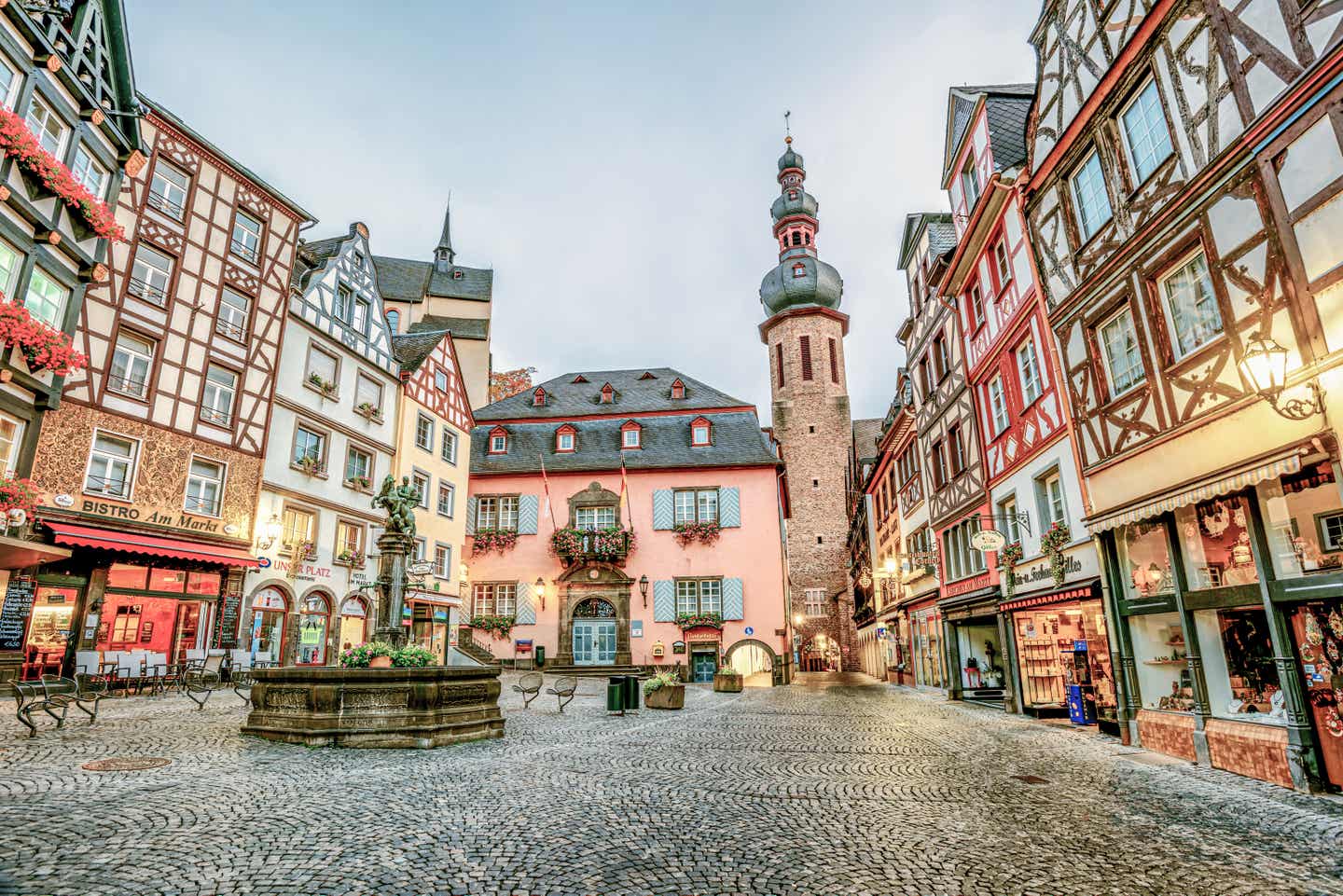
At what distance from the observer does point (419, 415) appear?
26438 mm

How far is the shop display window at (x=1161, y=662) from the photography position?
9703 millimetres

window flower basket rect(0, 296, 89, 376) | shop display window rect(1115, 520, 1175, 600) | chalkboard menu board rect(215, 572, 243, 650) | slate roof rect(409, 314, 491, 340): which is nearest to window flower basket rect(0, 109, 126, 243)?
window flower basket rect(0, 296, 89, 376)

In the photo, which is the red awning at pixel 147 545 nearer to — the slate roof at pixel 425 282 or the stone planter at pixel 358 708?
the stone planter at pixel 358 708

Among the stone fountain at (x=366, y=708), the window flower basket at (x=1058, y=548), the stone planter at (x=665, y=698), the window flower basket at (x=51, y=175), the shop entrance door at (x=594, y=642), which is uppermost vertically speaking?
the window flower basket at (x=51, y=175)

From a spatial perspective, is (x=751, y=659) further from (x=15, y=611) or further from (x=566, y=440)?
(x=15, y=611)

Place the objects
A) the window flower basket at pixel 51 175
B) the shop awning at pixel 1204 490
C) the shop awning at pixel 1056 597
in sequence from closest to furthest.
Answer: the shop awning at pixel 1204 490, the shop awning at pixel 1056 597, the window flower basket at pixel 51 175

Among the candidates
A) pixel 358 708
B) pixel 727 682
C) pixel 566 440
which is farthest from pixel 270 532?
pixel 566 440

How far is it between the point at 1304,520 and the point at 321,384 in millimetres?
22004

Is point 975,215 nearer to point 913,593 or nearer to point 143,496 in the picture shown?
point 913,593

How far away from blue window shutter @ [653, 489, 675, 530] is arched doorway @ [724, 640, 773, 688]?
568 cm

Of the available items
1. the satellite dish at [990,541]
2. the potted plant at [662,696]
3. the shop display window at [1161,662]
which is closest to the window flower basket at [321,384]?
the potted plant at [662,696]

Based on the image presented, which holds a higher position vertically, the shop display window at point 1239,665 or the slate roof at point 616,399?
the slate roof at point 616,399

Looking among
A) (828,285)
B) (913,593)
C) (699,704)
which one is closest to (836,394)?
(828,285)

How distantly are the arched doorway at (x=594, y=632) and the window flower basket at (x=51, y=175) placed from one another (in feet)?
65.8
